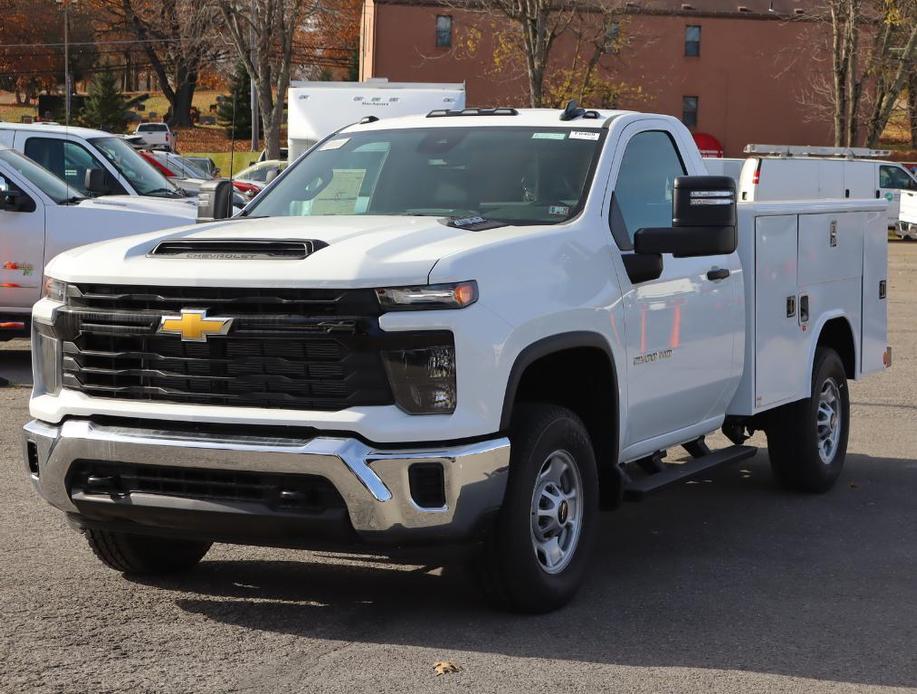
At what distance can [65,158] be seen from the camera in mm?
15484

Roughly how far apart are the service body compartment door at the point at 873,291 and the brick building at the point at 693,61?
2214 inches

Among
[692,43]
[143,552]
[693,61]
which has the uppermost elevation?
[692,43]

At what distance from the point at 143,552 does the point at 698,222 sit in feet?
9.09

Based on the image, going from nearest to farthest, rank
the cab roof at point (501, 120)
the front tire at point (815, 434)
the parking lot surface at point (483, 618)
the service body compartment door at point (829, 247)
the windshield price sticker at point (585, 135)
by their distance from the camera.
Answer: the parking lot surface at point (483, 618) < the windshield price sticker at point (585, 135) < the cab roof at point (501, 120) < the service body compartment door at point (829, 247) < the front tire at point (815, 434)

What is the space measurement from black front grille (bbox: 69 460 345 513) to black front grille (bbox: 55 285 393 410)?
266mm

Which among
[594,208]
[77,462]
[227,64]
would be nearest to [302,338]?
[77,462]

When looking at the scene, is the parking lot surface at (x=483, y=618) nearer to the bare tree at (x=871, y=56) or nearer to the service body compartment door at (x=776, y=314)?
the service body compartment door at (x=776, y=314)

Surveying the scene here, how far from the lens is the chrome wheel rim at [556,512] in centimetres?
593

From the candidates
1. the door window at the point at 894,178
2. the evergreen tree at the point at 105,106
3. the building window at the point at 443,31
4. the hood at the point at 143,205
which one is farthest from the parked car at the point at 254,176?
the evergreen tree at the point at 105,106

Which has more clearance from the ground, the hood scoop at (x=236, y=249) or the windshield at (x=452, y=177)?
the windshield at (x=452, y=177)

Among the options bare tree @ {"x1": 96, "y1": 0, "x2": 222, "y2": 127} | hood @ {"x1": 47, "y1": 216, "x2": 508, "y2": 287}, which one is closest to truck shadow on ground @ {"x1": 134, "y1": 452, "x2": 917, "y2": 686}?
hood @ {"x1": 47, "y1": 216, "x2": 508, "y2": 287}

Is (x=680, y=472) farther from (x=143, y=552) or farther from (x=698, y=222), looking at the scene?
(x=143, y=552)

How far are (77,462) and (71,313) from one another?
0.59 meters

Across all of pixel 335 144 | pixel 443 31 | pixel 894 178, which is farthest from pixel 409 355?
pixel 443 31
